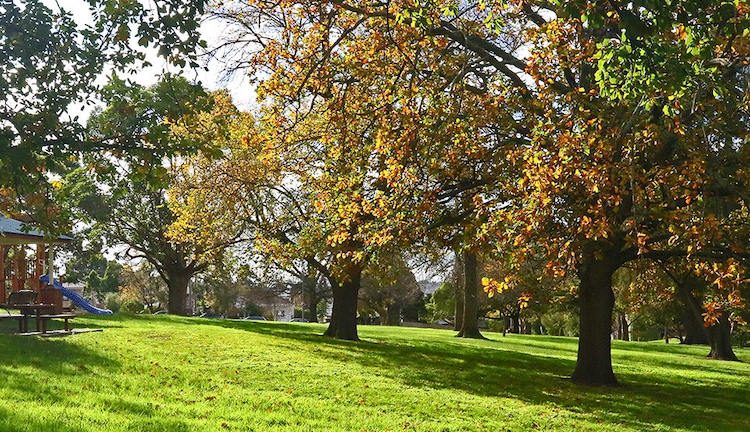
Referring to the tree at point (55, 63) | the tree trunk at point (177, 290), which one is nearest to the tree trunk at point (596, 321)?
the tree at point (55, 63)

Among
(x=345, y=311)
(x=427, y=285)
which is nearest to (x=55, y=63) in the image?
(x=345, y=311)

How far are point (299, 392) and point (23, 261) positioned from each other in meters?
21.6

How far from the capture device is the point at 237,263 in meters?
30.4

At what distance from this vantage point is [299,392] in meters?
12.9

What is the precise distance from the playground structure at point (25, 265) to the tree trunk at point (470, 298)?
63.4 ft

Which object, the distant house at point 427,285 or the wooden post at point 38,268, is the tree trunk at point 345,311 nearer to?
the wooden post at point 38,268

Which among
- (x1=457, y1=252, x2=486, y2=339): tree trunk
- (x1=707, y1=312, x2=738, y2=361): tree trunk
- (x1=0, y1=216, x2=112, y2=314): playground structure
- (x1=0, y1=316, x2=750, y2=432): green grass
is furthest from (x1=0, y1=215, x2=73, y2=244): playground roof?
(x1=707, y1=312, x2=738, y2=361): tree trunk

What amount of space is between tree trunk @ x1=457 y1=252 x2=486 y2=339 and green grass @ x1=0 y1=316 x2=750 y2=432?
15799 millimetres

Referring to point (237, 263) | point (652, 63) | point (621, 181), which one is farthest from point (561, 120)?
point (237, 263)

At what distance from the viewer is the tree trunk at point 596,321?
55.4 ft

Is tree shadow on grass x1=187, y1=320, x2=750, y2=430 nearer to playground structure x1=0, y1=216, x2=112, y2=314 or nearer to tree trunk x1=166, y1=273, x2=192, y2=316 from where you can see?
playground structure x1=0, y1=216, x2=112, y2=314

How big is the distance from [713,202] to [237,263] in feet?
67.7

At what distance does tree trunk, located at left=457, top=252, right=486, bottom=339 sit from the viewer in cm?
3794

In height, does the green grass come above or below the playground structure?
below
